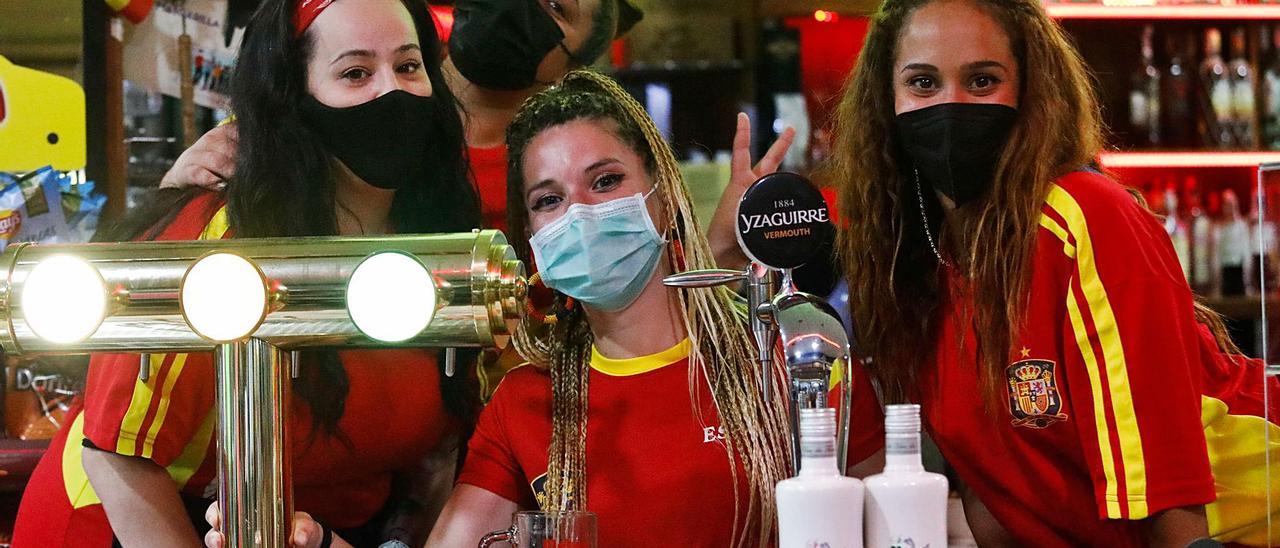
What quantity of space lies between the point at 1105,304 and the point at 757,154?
2134 millimetres

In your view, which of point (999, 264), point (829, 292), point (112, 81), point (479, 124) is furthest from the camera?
point (112, 81)

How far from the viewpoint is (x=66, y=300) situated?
1182 mm

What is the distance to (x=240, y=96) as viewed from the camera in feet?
6.49

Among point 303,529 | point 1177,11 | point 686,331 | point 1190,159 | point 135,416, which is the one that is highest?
point 1177,11

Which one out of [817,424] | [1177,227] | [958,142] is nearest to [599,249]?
[958,142]

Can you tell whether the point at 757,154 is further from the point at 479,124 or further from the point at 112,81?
the point at 112,81

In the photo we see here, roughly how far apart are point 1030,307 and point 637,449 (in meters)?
0.57

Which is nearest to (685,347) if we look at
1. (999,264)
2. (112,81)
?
(999,264)

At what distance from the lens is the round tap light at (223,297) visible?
115cm

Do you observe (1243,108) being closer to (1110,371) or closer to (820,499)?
(1110,371)

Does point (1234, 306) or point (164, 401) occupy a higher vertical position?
point (1234, 306)

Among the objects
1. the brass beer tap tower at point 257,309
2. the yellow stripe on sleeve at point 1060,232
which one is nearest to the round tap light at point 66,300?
the brass beer tap tower at point 257,309

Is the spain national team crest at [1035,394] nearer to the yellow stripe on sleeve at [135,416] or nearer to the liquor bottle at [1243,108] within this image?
the yellow stripe on sleeve at [135,416]

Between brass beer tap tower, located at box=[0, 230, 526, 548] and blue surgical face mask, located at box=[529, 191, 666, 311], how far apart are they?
56 cm
